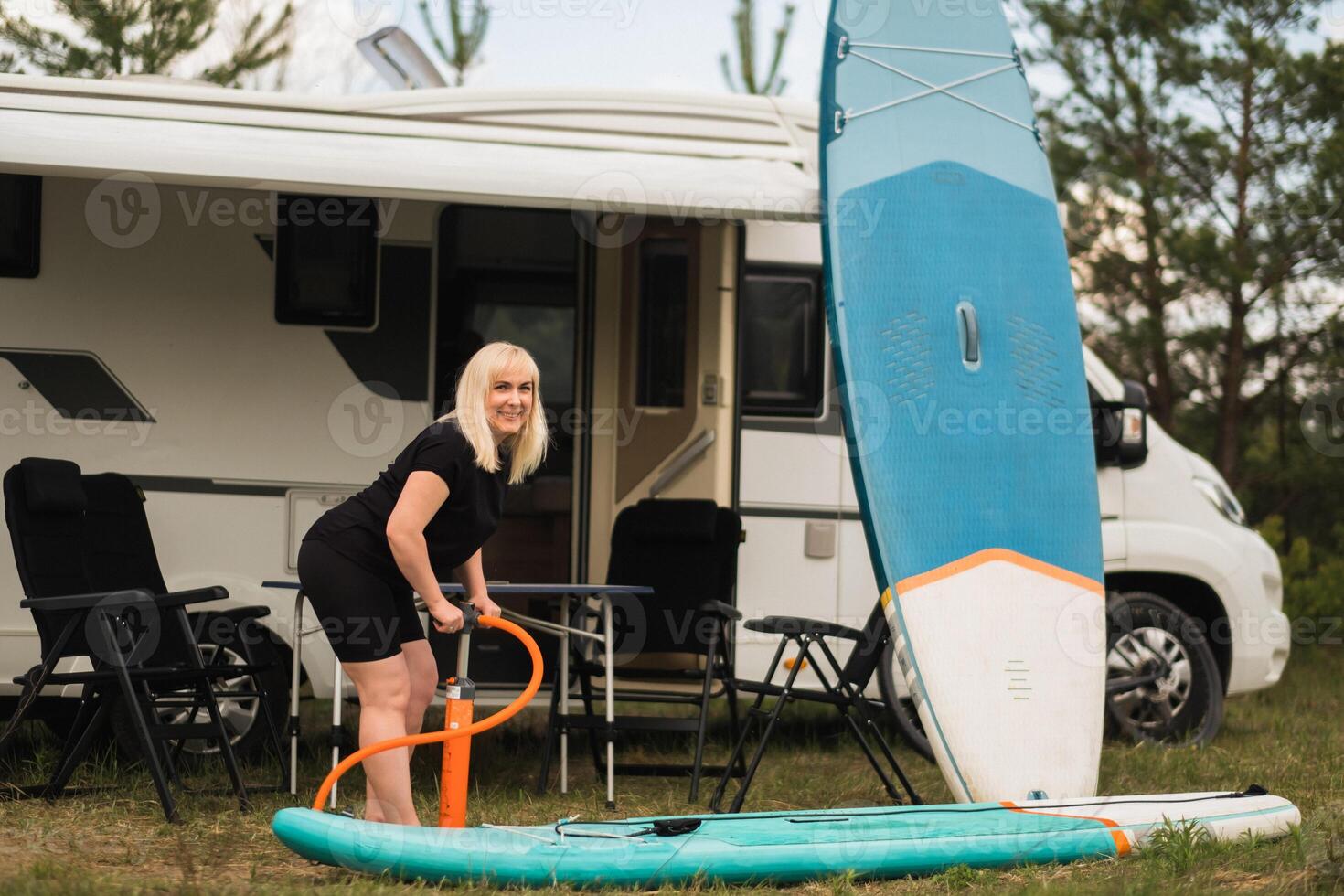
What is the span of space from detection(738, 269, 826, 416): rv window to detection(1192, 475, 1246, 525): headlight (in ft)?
6.01

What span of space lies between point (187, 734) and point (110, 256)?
203 centimetres

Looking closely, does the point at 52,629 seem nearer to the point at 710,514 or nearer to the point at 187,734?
the point at 187,734

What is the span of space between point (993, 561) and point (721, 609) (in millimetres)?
1021

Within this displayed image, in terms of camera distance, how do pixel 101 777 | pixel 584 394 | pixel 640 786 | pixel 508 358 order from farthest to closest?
1. pixel 584 394
2. pixel 640 786
3. pixel 101 777
4. pixel 508 358

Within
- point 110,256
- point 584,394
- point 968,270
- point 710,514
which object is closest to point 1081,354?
point 968,270

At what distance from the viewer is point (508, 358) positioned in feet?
13.1

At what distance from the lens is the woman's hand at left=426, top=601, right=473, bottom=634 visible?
3727mm

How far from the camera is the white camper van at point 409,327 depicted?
5.28 metres

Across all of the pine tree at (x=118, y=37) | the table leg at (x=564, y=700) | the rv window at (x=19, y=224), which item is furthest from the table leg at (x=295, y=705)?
the pine tree at (x=118, y=37)

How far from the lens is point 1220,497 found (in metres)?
6.59

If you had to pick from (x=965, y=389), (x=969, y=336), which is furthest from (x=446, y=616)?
(x=969, y=336)

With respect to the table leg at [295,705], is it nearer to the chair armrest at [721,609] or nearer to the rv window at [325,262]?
the rv window at [325,262]

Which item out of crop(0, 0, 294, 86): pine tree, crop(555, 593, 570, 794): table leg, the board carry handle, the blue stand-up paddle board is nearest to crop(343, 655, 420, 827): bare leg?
crop(555, 593, 570, 794): table leg

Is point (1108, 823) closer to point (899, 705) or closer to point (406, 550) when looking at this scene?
point (899, 705)
